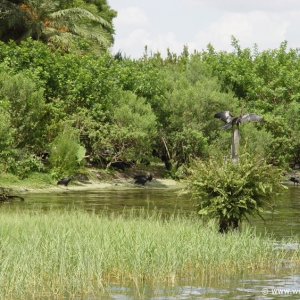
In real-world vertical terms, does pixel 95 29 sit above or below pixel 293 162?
above

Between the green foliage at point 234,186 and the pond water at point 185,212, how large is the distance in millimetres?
1025

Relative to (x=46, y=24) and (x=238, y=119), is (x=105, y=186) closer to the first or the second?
(x=46, y=24)

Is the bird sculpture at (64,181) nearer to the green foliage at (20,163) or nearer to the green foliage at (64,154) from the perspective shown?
the green foliage at (64,154)

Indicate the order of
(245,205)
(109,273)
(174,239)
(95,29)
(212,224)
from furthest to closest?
(95,29), (245,205), (212,224), (174,239), (109,273)

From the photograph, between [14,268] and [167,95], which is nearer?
[14,268]

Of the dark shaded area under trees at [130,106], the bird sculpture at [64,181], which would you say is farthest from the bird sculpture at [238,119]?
the bird sculpture at [64,181]

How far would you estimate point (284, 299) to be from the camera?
A: 36.5 ft

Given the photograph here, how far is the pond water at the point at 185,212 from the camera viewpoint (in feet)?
37.2

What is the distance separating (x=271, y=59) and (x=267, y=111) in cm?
448

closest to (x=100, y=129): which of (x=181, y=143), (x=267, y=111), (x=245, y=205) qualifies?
(x=181, y=143)

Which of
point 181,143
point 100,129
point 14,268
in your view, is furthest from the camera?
point 181,143

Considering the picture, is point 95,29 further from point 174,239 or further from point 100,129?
point 174,239

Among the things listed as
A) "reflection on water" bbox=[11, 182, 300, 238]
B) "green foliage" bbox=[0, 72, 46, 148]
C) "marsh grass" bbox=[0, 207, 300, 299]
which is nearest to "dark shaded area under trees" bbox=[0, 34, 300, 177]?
"green foliage" bbox=[0, 72, 46, 148]

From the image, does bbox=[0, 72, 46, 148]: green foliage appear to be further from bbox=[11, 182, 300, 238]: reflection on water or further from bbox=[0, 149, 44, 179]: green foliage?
bbox=[11, 182, 300, 238]: reflection on water
